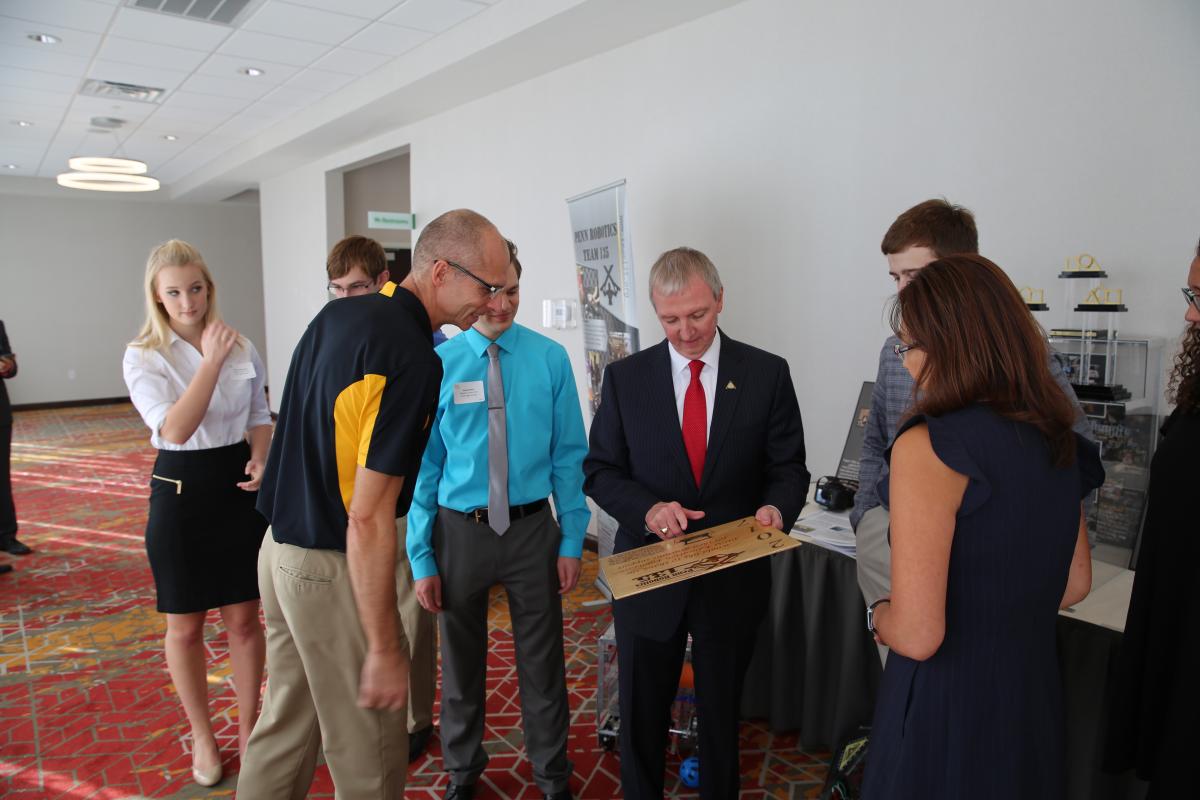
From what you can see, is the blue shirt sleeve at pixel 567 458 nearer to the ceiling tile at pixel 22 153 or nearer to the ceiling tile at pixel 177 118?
the ceiling tile at pixel 177 118

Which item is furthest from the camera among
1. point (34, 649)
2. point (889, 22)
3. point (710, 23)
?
point (710, 23)

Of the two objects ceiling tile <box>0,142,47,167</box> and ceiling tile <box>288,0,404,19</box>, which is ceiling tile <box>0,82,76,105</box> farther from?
ceiling tile <box>288,0,404,19</box>

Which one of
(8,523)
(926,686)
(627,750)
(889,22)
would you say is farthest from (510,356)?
(8,523)

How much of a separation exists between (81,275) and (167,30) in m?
10.1

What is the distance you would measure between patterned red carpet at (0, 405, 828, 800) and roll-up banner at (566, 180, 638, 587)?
959 millimetres

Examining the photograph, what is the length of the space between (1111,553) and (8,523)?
6717 mm

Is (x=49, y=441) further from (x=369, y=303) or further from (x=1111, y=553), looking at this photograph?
(x=1111, y=553)

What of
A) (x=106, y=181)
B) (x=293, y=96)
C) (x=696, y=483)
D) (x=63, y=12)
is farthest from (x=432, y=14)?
(x=106, y=181)

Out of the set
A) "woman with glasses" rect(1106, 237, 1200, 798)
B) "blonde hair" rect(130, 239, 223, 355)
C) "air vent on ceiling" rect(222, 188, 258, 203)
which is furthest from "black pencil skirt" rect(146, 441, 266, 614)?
"air vent on ceiling" rect(222, 188, 258, 203)

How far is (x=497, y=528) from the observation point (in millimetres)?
2385

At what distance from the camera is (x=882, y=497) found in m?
1.48

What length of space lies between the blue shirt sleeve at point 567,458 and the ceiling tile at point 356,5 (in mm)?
3464

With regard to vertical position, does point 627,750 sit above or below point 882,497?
below

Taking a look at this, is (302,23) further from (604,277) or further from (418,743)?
(418,743)
